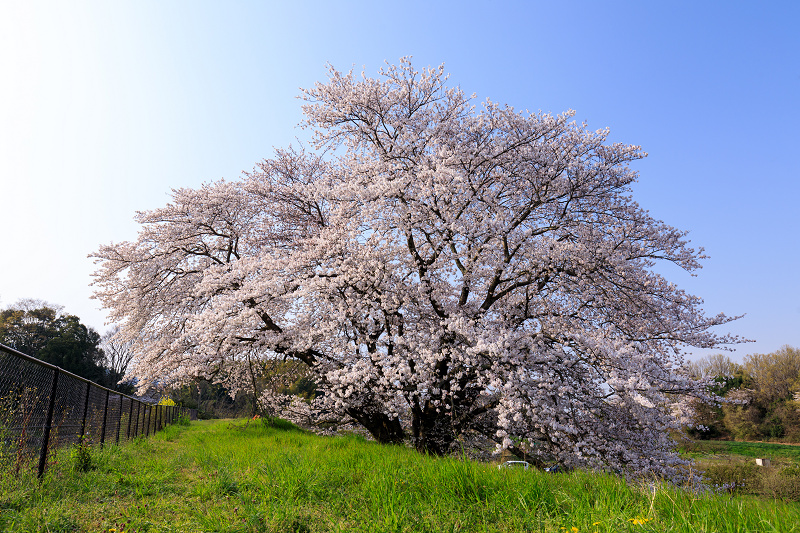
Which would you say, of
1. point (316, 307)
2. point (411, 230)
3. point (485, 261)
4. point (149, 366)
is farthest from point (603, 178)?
point (149, 366)

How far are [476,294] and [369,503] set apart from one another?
7.35m

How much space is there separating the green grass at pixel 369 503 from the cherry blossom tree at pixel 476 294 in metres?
3.48

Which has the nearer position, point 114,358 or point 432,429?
point 432,429

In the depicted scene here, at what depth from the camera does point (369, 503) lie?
4.22 meters

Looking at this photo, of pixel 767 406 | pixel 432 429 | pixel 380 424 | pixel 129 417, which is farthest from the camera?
pixel 767 406

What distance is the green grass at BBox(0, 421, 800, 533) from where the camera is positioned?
3.35m

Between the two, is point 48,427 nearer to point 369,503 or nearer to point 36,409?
point 36,409

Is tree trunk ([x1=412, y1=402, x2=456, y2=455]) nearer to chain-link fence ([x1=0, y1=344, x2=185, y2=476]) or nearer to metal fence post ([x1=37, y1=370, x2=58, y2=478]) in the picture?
chain-link fence ([x1=0, y1=344, x2=185, y2=476])

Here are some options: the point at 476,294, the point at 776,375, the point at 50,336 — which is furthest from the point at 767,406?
the point at 50,336

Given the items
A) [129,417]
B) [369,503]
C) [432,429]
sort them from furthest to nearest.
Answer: [129,417]
[432,429]
[369,503]

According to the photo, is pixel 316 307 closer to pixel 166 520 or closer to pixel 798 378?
pixel 166 520

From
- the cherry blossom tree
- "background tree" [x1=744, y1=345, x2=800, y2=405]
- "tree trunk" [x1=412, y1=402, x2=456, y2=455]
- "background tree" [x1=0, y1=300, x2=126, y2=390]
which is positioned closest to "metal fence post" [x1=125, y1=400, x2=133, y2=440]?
the cherry blossom tree

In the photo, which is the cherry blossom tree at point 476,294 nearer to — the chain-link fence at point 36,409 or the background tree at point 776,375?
the chain-link fence at point 36,409

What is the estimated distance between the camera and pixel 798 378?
3684 centimetres
